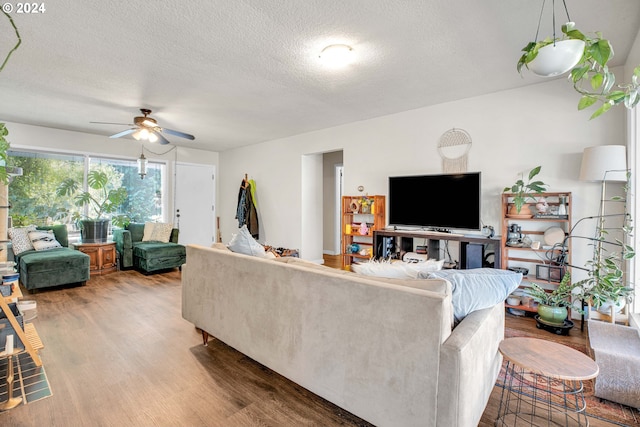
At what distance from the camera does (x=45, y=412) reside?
5.72 ft

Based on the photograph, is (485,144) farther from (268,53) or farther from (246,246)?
(246,246)

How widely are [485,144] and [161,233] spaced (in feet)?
17.3

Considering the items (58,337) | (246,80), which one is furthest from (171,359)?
(246,80)

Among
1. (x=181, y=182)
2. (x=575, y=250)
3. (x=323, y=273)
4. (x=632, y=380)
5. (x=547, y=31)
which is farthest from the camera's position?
(x=181, y=182)

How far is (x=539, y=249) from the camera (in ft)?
10.2

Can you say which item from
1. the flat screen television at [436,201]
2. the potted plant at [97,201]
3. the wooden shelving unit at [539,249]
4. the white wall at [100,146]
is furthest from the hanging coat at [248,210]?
the wooden shelving unit at [539,249]

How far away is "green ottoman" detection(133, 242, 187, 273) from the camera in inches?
193

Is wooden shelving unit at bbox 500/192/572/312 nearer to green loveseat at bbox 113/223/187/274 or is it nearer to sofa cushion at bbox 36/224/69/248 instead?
green loveseat at bbox 113/223/187/274

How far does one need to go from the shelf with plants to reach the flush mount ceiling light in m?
2.10

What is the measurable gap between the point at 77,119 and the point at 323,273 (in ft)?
16.3

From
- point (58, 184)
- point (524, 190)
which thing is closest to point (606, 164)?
point (524, 190)

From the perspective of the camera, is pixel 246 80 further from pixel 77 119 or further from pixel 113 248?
pixel 113 248

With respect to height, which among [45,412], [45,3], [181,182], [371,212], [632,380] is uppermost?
[45,3]

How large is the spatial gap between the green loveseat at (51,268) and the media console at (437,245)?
13.2 feet
